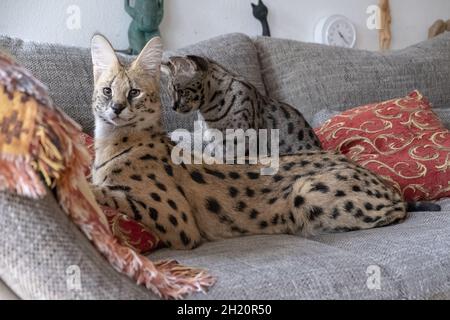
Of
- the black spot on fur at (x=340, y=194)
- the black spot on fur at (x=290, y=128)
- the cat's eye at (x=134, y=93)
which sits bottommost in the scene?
the black spot on fur at (x=340, y=194)

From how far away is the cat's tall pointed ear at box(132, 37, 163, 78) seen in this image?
5.12 feet

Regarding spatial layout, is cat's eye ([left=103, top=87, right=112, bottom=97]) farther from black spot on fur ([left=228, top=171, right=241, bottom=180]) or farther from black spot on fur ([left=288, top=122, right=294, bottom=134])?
black spot on fur ([left=288, top=122, right=294, bottom=134])

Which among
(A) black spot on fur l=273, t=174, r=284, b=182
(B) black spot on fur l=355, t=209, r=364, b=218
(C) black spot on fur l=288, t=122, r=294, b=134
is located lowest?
(B) black spot on fur l=355, t=209, r=364, b=218

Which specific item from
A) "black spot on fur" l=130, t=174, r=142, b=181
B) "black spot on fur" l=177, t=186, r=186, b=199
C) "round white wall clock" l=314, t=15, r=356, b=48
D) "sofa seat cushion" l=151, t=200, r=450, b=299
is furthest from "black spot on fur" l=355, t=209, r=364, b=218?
"round white wall clock" l=314, t=15, r=356, b=48

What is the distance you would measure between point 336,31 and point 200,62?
3.99 feet

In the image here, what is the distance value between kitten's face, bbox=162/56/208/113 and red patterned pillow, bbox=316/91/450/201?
1.62ft

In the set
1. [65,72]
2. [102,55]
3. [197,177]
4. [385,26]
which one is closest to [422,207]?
[197,177]

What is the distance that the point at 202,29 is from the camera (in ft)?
8.72

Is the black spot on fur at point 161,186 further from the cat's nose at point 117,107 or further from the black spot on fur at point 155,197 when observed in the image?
the cat's nose at point 117,107

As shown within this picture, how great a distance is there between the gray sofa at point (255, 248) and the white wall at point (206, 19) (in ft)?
1.13

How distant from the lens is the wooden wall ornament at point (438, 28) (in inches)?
133

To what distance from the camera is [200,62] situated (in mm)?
2070

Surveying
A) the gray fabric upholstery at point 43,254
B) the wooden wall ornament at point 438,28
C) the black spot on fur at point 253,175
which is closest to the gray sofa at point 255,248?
the gray fabric upholstery at point 43,254

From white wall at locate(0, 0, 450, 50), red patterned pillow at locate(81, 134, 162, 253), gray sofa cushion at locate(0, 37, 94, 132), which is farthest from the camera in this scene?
white wall at locate(0, 0, 450, 50)
